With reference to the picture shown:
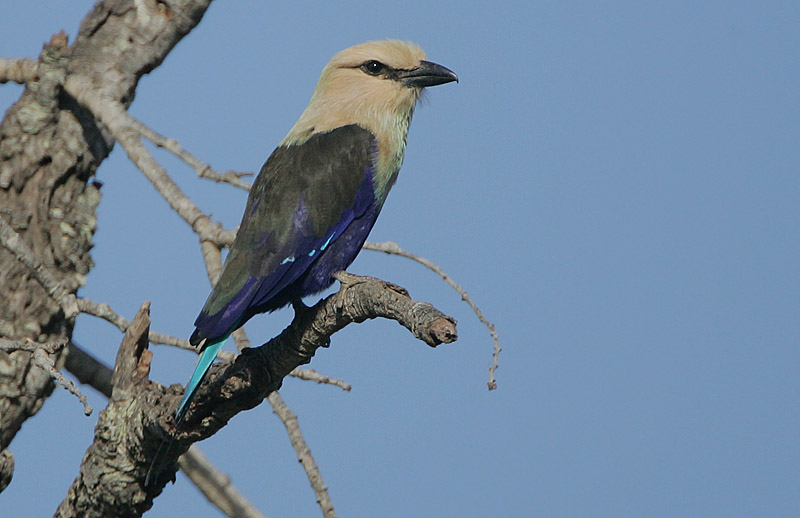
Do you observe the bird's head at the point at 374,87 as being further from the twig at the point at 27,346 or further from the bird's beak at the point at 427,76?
the twig at the point at 27,346

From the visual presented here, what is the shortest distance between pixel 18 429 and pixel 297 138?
A: 192cm

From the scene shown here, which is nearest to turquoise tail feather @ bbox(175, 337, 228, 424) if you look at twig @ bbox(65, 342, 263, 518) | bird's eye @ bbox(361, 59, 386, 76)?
twig @ bbox(65, 342, 263, 518)

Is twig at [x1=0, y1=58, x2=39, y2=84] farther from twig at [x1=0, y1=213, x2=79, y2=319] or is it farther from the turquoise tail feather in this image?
the turquoise tail feather

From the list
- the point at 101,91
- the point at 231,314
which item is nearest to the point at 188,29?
the point at 101,91

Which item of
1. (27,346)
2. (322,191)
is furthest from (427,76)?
(27,346)

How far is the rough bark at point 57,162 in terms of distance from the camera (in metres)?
4.87

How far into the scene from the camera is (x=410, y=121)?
5.21m

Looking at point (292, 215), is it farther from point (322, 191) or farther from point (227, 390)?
point (227, 390)

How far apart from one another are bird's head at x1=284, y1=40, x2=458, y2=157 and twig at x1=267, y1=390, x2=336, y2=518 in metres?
1.53

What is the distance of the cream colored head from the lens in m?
4.98

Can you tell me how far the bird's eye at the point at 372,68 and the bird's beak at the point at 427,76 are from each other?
4.0 inches

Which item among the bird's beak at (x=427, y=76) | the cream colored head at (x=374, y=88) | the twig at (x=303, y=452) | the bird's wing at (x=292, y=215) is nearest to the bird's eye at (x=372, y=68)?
the cream colored head at (x=374, y=88)

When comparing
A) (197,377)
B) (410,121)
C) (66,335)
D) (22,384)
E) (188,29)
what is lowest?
(197,377)

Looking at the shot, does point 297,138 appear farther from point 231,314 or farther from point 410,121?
point 231,314
